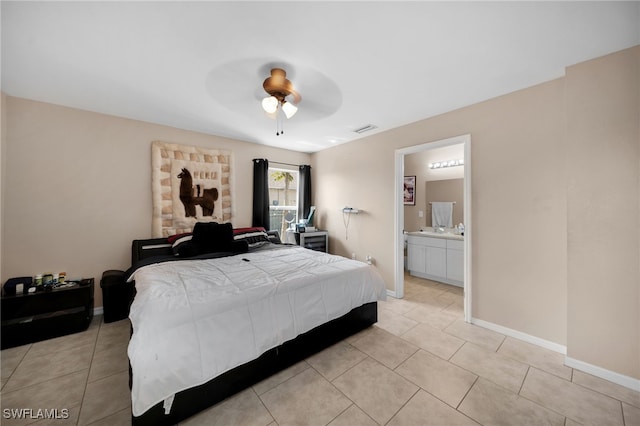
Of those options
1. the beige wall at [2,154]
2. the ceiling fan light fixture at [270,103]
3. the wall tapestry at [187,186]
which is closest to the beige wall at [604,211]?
the ceiling fan light fixture at [270,103]

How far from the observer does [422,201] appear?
4.91m

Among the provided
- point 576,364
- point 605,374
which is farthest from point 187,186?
point 605,374

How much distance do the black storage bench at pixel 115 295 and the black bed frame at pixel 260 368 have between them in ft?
5.62

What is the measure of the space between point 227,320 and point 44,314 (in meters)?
2.47

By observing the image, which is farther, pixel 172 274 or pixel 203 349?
pixel 172 274

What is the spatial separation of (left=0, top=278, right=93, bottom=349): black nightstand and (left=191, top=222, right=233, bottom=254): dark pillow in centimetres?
121

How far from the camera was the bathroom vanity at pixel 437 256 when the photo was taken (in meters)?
3.85

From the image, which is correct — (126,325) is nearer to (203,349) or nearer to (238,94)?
(203,349)

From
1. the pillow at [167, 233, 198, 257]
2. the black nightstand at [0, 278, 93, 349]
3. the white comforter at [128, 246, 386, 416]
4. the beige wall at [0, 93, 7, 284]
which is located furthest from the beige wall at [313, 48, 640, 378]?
the beige wall at [0, 93, 7, 284]

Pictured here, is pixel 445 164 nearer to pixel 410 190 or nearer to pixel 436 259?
pixel 410 190

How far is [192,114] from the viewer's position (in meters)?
3.05

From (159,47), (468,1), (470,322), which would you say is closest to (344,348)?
(470,322)

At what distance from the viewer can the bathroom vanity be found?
3.85 metres

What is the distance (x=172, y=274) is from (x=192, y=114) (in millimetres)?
2079
